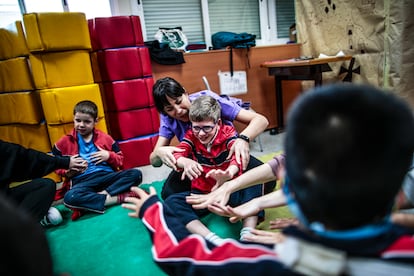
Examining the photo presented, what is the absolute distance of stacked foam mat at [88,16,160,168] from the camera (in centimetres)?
217

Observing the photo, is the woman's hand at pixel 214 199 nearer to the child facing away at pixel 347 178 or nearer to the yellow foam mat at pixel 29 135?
the child facing away at pixel 347 178

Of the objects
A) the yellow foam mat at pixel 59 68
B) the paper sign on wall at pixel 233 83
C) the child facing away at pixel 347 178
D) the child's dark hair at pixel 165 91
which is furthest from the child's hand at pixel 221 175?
the paper sign on wall at pixel 233 83

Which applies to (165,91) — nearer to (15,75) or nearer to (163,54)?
(163,54)

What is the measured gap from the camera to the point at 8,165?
1280 millimetres

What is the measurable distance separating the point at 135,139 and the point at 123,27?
2.78ft

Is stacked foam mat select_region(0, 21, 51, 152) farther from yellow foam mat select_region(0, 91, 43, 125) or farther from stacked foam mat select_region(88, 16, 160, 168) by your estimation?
stacked foam mat select_region(88, 16, 160, 168)

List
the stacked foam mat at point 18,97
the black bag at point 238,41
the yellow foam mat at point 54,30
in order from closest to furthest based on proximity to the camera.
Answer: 1. the yellow foam mat at point 54,30
2. the stacked foam mat at point 18,97
3. the black bag at point 238,41

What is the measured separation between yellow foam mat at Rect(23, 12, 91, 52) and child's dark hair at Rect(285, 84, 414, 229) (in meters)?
1.93

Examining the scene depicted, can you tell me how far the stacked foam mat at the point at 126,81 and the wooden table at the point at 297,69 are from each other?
1.18 meters

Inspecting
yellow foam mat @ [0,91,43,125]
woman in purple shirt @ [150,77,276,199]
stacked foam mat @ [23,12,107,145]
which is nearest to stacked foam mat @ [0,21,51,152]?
yellow foam mat @ [0,91,43,125]

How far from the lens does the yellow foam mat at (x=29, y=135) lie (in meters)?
2.18

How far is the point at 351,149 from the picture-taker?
0.38 metres

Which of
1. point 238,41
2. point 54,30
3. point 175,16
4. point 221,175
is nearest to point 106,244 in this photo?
point 221,175

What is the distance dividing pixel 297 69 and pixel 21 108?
222 cm
